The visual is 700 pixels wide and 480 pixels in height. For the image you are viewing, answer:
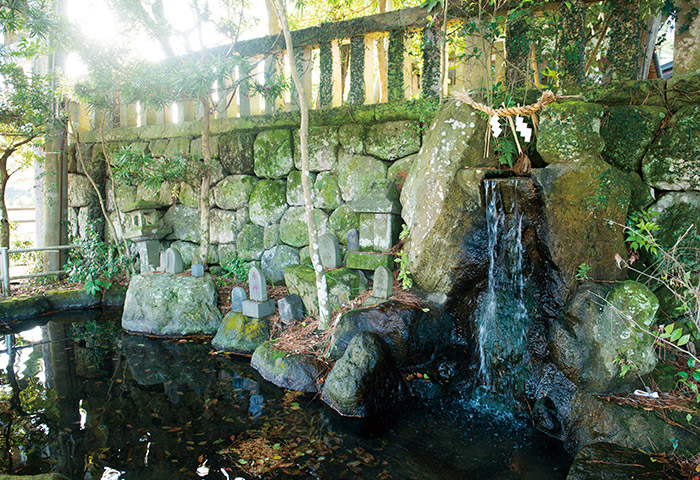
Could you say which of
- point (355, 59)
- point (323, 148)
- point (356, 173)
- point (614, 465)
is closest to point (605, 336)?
point (614, 465)

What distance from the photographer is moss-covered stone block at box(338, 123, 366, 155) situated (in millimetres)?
5457

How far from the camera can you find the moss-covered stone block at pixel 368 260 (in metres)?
4.84

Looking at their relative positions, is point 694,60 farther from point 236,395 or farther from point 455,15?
point 236,395

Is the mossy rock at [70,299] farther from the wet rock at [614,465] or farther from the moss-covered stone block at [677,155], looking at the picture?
the moss-covered stone block at [677,155]

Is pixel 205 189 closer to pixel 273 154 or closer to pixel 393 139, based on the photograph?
pixel 273 154

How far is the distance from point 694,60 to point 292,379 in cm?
493

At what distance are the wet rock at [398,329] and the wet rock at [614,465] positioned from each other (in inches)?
65.9

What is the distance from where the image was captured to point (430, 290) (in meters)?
4.44

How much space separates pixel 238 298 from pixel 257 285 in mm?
416

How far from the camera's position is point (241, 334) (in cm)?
515

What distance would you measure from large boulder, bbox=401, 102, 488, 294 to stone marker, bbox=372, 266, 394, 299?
27 cm

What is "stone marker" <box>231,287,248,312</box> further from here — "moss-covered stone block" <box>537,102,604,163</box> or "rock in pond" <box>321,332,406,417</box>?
"moss-covered stone block" <box>537,102,604,163</box>

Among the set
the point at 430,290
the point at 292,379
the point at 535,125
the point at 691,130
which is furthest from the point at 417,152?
the point at 292,379

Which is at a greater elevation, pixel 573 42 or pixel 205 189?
pixel 573 42
